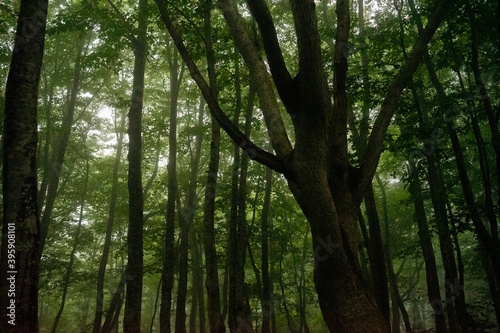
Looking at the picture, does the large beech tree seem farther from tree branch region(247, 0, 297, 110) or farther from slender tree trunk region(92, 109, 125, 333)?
slender tree trunk region(92, 109, 125, 333)

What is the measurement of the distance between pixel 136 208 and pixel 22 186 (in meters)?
4.59

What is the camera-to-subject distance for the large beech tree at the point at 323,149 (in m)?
3.11

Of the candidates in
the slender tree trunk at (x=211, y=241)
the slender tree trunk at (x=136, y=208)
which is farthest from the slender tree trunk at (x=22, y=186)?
the slender tree trunk at (x=211, y=241)

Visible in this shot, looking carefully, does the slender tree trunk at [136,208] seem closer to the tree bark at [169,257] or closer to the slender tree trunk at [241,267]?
the tree bark at [169,257]

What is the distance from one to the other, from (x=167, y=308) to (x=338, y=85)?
8.20m

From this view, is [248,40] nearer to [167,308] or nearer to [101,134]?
A: [167,308]

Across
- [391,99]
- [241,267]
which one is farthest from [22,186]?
[241,267]

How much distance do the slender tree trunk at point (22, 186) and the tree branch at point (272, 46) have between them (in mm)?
2859

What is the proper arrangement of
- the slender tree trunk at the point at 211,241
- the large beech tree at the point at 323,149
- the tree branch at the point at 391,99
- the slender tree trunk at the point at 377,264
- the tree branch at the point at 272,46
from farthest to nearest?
the slender tree trunk at the point at 211,241 < the slender tree trunk at the point at 377,264 < the tree branch at the point at 391,99 < the tree branch at the point at 272,46 < the large beech tree at the point at 323,149

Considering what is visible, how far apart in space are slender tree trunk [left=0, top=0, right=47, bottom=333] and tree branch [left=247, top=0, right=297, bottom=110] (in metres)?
2.86

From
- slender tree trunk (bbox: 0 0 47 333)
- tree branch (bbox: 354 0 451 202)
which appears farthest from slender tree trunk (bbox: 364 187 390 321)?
slender tree trunk (bbox: 0 0 47 333)

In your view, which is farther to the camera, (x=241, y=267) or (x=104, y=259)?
(x=104, y=259)

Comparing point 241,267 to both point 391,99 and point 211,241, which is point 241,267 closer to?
point 211,241

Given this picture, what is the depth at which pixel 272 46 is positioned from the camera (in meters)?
3.51
